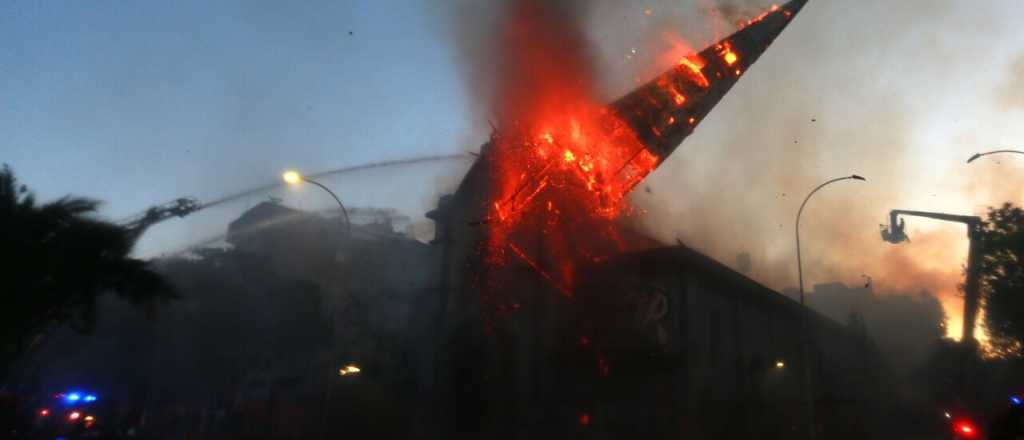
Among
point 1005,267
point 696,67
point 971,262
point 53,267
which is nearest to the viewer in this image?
point 53,267

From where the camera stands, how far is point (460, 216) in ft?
99.5

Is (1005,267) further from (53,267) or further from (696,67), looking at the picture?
(53,267)

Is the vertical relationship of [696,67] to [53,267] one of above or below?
above

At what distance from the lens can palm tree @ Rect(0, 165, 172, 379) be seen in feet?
48.0

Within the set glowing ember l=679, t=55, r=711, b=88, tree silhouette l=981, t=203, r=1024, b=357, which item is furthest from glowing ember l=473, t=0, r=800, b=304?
tree silhouette l=981, t=203, r=1024, b=357

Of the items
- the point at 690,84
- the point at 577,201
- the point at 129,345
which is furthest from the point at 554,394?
the point at 129,345

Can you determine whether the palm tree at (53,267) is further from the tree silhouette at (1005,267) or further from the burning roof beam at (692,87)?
the tree silhouette at (1005,267)

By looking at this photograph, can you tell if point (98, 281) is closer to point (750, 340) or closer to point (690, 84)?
point (690, 84)

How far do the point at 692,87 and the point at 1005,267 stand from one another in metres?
19.8

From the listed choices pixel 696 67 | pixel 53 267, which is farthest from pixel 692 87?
pixel 53 267

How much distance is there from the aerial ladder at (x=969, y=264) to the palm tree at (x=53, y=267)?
24.4m

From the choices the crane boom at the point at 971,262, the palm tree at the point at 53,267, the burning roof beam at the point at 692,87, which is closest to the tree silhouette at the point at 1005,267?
the crane boom at the point at 971,262

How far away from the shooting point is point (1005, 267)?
3072 cm

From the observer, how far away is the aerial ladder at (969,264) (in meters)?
24.5
